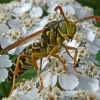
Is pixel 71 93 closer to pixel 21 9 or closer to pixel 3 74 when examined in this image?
pixel 3 74

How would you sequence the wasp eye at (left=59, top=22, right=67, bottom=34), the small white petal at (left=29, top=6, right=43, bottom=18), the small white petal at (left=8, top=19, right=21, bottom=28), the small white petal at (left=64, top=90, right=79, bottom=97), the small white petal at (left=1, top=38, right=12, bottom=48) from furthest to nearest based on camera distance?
the small white petal at (left=29, top=6, right=43, bottom=18), the small white petal at (left=8, top=19, right=21, bottom=28), the small white petal at (left=1, top=38, right=12, bottom=48), the wasp eye at (left=59, top=22, right=67, bottom=34), the small white petal at (left=64, top=90, right=79, bottom=97)

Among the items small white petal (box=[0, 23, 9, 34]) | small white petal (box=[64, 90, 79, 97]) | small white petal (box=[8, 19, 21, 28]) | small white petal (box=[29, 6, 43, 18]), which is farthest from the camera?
small white petal (box=[29, 6, 43, 18])

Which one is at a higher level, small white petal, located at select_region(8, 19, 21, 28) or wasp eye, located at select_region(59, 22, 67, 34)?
wasp eye, located at select_region(59, 22, 67, 34)

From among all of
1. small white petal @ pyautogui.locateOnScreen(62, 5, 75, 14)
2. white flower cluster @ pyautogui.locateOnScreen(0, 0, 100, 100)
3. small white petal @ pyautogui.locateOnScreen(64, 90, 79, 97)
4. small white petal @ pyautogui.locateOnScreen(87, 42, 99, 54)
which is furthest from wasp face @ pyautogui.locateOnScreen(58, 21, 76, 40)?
small white petal @ pyautogui.locateOnScreen(62, 5, 75, 14)

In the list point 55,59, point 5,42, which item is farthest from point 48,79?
point 5,42

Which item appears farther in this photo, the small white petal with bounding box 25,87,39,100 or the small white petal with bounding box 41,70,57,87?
the small white petal with bounding box 41,70,57,87

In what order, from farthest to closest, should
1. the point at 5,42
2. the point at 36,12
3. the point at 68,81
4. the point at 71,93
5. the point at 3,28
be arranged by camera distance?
1. the point at 36,12
2. the point at 3,28
3. the point at 5,42
4. the point at 68,81
5. the point at 71,93

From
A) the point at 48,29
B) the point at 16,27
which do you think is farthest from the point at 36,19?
the point at 48,29

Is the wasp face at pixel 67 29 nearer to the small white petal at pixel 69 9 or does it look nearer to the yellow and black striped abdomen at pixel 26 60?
the yellow and black striped abdomen at pixel 26 60

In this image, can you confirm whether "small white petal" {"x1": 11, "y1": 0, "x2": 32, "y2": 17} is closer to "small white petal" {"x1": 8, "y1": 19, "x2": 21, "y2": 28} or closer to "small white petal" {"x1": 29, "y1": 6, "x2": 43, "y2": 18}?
"small white petal" {"x1": 29, "y1": 6, "x2": 43, "y2": 18}
